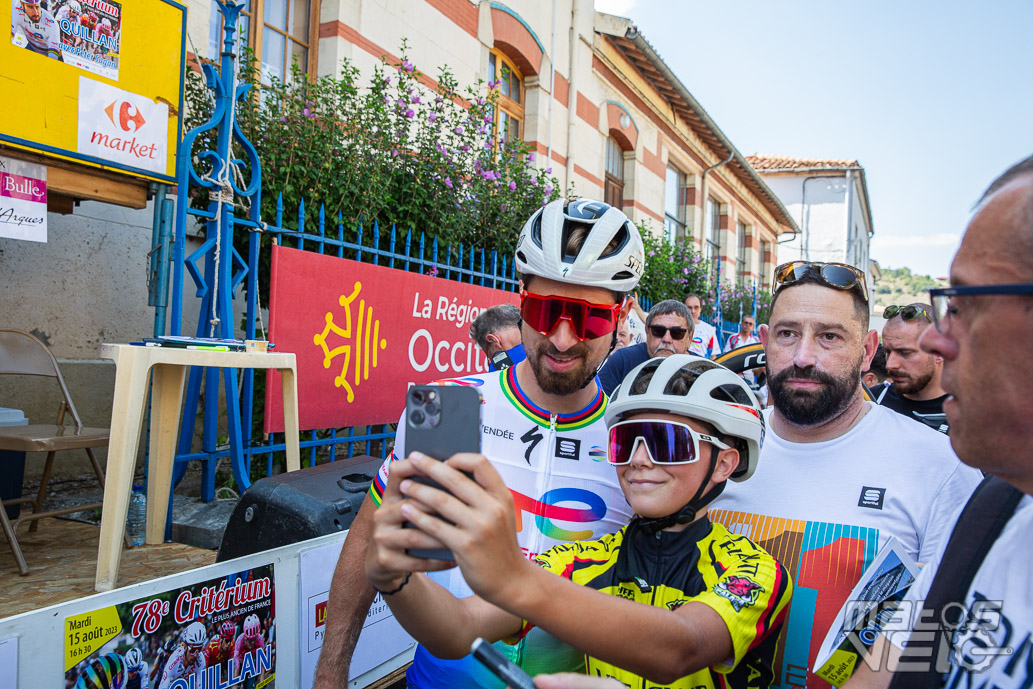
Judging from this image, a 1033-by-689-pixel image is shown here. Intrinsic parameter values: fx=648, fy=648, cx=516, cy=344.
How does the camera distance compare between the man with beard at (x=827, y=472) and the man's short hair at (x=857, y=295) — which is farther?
the man's short hair at (x=857, y=295)

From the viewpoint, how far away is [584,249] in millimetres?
2104

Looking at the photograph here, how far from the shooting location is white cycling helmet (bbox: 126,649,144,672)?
6.68 feet

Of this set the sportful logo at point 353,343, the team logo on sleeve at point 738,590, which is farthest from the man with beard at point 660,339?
the team logo on sleeve at point 738,590

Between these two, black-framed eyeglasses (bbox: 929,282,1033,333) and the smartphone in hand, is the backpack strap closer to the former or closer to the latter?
black-framed eyeglasses (bbox: 929,282,1033,333)

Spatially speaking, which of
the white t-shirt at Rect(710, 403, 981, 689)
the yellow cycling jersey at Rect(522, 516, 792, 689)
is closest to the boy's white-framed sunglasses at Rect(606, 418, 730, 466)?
the yellow cycling jersey at Rect(522, 516, 792, 689)

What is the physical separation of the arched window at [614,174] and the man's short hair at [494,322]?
35.1ft

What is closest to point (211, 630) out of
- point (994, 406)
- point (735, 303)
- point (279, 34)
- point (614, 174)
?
point (994, 406)

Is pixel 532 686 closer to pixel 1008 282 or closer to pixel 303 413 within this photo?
pixel 1008 282

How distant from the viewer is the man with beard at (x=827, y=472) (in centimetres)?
189

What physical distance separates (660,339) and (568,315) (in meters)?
Answer: 3.69

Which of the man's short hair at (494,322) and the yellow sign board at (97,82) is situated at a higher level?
the yellow sign board at (97,82)

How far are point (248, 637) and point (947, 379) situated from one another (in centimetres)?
243

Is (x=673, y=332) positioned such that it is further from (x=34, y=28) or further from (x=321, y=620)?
(x=34, y=28)

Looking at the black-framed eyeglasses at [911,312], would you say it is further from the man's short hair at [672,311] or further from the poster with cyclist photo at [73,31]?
the poster with cyclist photo at [73,31]
